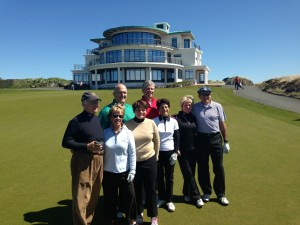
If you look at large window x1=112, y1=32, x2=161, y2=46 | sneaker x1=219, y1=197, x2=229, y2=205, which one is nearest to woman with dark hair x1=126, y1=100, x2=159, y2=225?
sneaker x1=219, y1=197, x2=229, y2=205

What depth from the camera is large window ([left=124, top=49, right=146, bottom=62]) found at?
5159cm

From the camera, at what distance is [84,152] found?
4.41m

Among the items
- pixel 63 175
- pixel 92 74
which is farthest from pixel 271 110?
pixel 92 74

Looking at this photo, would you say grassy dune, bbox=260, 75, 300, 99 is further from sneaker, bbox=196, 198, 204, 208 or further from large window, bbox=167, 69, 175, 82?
sneaker, bbox=196, 198, 204, 208

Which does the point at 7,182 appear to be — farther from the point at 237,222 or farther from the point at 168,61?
the point at 168,61

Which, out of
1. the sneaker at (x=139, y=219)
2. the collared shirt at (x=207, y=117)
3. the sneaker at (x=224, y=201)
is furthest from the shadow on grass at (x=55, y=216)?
the collared shirt at (x=207, y=117)

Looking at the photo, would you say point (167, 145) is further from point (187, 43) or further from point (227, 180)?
point (187, 43)

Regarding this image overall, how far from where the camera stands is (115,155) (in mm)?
4535

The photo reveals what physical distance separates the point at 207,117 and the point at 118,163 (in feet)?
7.41

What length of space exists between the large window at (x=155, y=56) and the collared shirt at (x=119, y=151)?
48736 mm

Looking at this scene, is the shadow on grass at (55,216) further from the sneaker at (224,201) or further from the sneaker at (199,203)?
the sneaker at (224,201)

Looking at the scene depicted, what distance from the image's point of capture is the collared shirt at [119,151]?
452cm

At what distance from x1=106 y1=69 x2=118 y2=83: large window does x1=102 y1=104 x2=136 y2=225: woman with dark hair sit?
49023 mm

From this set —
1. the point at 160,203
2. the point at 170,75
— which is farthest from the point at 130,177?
the point at 170,75
